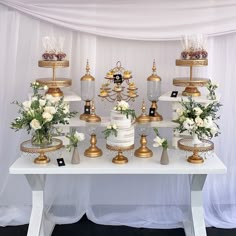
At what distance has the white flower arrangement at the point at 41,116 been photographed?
188cm

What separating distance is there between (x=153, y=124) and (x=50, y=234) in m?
0.94

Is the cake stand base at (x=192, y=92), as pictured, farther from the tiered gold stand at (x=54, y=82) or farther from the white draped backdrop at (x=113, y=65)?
the tiered gold stand at (x=54, y=82)

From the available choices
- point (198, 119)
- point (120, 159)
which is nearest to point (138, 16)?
point (198, 119)

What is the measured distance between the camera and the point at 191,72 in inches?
85.7

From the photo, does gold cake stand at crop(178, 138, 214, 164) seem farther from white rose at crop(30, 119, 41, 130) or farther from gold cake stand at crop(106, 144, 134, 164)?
white rose at crop(30, 119, 41, 130)

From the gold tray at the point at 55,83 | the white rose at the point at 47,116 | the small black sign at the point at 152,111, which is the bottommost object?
the white rose at the point at 47,116

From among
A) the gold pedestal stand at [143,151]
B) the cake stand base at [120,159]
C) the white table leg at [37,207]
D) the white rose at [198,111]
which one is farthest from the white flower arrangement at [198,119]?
the white table leg at [37,207]

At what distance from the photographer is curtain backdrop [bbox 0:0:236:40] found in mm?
2301

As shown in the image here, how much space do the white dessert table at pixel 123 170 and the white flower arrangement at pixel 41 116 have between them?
165mm

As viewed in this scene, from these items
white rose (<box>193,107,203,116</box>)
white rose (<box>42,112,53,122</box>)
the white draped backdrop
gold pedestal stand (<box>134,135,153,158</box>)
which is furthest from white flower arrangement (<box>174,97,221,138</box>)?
white rose (<box>42,112,53,122</box>)

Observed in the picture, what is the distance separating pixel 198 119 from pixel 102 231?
1.00 meters

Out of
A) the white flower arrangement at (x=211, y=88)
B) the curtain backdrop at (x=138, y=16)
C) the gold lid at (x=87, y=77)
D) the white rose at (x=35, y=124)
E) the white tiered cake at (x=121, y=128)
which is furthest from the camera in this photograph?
the curtain backdrop at (x=138, y=16)

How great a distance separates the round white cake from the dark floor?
2.26 feet

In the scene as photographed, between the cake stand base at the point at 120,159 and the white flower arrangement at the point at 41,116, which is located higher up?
the white flower arrangement at the point at 41,116
